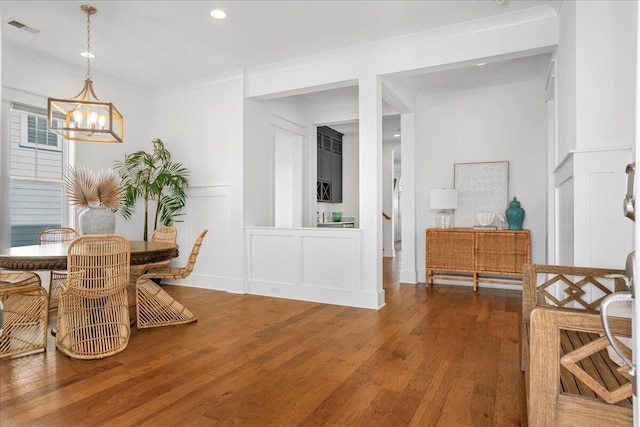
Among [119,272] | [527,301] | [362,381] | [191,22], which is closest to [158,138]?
[191,22]

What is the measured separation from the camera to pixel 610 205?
92.5 inches

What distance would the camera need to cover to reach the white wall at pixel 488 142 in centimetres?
514

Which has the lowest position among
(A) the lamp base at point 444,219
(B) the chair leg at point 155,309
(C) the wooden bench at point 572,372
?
(B) the chair leg at point 155,309

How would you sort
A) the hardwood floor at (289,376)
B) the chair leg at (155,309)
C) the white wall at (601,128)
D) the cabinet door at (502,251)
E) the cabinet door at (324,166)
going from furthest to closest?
1. the cabinet door at (324,166)
2. the cabinet door at (502,251)
3. the chair leg at (155,309)
4. the white wall at (601,128)
5. the hardwood floor at (289,376)

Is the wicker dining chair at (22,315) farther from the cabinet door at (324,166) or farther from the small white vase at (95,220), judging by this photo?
the cabinet door at (324,166)

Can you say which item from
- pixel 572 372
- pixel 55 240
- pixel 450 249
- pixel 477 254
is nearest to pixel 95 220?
pixel 55 240

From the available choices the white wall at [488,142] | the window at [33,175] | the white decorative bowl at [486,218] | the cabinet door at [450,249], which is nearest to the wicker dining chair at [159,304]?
the window at [33,175]

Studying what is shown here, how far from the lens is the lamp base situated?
216 inches

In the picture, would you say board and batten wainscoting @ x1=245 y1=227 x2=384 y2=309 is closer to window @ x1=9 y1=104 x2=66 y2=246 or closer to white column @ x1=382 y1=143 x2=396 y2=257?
window @ x1=9 y1=104 x2=66 y2=246

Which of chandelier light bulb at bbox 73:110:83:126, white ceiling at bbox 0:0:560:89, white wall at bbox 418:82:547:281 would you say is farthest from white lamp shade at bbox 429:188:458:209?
chandelier light bulb at bbox 73:110:83:126

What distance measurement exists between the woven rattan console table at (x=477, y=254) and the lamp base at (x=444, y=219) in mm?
218

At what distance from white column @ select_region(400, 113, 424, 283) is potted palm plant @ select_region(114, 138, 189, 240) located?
3061 mm

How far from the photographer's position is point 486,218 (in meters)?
5.19

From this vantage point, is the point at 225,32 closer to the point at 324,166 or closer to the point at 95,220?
the point at 95,220
